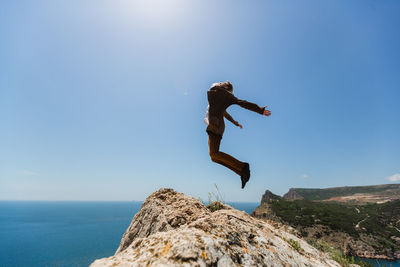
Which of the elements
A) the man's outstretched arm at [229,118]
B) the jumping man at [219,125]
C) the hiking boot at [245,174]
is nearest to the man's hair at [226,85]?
the jumping man at [219,125]

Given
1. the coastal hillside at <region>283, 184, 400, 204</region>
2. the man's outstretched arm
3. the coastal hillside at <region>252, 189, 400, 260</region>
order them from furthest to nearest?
the coastal hillside at <region>283, 184, 400, 204</region>
the coastal hillside at <region>252, 189, 400, 260</region>
the man's outstretched arm

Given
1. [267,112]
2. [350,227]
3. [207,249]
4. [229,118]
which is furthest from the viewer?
[350,227]

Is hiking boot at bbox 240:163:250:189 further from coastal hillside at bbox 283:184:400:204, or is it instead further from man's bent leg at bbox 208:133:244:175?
coastal hillside at bbox 283:184:400:204

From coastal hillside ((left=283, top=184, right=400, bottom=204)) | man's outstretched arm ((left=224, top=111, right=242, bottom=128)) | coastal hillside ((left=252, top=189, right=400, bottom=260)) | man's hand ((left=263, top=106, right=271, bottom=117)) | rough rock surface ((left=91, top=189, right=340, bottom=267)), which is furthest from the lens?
coastal hillside ((left=283, top=184, right=400, bottom=204))

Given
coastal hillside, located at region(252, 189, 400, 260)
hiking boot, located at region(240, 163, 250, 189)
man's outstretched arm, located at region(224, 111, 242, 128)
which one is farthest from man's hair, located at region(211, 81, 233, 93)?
coastal hillside, located at region(252, 189, 400, 260)

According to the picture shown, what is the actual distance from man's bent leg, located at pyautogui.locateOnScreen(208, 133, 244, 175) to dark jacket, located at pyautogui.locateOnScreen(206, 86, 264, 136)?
0.64ft

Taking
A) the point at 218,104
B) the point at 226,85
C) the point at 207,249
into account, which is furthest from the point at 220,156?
the point at 207,249

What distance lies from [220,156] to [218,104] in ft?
5.00

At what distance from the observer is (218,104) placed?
17.4 feet

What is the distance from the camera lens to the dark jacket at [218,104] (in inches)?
202

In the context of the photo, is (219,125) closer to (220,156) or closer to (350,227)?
(220,156)

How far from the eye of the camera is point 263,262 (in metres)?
2.67

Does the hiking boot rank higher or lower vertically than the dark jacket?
lower

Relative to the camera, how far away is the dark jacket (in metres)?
5.13
